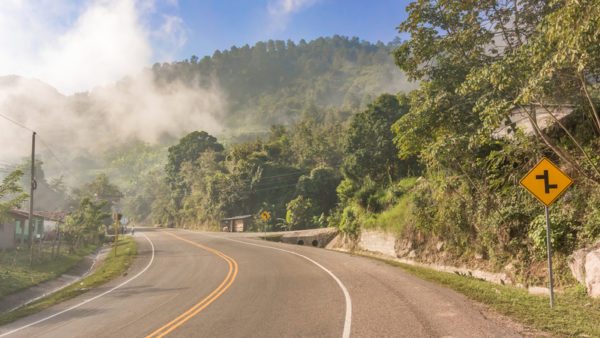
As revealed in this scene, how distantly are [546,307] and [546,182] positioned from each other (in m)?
2.89

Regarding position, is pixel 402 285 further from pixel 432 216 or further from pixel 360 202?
pixel 360 202

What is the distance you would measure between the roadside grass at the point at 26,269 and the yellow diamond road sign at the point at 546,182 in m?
20.1

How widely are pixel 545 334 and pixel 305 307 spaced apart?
4912 mm

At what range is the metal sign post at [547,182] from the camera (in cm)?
782

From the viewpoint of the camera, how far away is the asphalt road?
6570 mm

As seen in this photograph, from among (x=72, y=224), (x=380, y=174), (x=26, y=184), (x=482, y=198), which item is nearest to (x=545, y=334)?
(x=482, y=198)

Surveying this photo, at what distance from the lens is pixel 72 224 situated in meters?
35.1

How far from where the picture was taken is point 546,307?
7.61 m

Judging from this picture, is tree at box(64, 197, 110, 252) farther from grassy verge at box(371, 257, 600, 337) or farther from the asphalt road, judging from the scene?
grassy verge at box(371, 257, 600, 337)

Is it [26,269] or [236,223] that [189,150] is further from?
[26,269]

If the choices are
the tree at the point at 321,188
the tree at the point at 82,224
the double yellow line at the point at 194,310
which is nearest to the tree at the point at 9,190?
the double yellow line at the point at 194,310

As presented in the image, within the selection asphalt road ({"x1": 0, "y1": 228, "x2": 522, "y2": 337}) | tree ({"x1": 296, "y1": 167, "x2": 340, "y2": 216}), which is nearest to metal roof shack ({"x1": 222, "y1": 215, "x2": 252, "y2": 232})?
tree ({"x1": 296, "y1": 167, "x2": 340, "y2": 216})

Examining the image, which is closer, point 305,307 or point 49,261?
point 305,307

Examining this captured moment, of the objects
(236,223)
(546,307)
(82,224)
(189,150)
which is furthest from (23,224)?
(189,150)
